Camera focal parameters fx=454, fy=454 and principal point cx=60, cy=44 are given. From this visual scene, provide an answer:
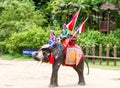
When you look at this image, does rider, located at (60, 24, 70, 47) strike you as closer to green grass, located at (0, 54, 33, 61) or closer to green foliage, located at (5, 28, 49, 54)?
green foliage, located at (5, 28, 49, 54)

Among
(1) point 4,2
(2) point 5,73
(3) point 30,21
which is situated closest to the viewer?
(2) point 5,73

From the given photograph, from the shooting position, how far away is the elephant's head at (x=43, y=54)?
1487 centimetres

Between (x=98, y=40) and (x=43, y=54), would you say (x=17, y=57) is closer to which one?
(x=98, y=40)

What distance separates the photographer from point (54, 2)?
3288 centimetres

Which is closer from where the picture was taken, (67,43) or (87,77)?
(67,43)

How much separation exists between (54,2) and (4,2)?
4319mm

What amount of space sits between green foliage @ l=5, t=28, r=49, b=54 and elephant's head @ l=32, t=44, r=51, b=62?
14.0m

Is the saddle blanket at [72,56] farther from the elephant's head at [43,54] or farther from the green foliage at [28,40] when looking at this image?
the green foliage at [28,40]

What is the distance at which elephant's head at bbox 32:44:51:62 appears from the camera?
585 inches

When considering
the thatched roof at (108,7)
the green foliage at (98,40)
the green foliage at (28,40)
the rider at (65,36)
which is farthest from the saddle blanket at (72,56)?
the thatched roof at (108,7)

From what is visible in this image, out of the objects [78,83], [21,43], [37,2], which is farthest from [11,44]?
[78,83]

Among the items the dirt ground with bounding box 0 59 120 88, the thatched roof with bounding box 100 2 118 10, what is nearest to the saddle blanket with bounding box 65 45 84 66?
the dirt ground with bounding box 0 59 120 88

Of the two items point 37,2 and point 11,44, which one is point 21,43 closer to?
point 11,44

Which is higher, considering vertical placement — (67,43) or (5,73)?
(67,43)
